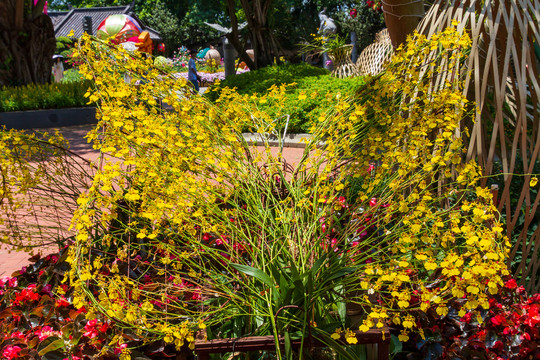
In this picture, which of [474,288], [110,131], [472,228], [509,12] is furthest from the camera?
[509,12]

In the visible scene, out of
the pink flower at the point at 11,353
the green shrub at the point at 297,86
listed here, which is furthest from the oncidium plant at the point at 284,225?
the green shrub at the point at 297,86

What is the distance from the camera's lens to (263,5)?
532 inches

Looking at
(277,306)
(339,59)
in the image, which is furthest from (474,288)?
(339,59)

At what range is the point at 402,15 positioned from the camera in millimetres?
2879

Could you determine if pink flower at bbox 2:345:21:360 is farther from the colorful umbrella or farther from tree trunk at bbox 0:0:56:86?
the colorful umbrella

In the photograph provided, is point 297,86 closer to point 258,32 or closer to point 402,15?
point 258,32

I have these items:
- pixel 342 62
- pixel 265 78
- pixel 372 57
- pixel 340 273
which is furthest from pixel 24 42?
pixel 340 273

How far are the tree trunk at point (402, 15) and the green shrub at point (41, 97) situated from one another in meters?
9.60

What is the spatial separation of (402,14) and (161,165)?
1.81m

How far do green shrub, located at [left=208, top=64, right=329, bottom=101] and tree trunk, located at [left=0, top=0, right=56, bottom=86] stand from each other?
168 inches

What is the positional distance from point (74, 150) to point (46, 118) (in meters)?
3.14

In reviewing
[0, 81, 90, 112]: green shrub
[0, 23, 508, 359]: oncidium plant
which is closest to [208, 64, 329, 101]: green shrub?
[0, 81, 90, 112]: green shrub

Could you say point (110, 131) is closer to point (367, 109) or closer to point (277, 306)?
point (277, 306)

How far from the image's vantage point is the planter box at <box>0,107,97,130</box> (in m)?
10.2
